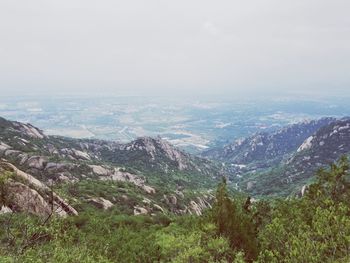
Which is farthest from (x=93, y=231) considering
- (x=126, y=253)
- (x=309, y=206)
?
(x=309, y=206)

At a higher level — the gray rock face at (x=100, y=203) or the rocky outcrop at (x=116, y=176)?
the gray rock face at (x=100, y=203)

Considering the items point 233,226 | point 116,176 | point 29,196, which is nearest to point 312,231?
point 233,226

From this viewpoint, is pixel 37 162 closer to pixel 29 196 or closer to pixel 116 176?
pixel 116 176

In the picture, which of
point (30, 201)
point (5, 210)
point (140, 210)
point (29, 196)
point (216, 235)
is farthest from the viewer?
point (140, 210)

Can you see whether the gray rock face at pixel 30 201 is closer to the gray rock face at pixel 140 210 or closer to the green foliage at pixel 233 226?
the green foliage at pixel 233 226

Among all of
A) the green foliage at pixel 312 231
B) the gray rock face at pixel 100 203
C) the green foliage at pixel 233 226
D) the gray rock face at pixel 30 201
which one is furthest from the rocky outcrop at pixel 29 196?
the green foliage at pixel 312 231

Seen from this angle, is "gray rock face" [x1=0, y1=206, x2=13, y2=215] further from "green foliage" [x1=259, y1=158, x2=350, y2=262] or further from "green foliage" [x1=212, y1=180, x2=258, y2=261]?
"green foliage" [x1=259, y1=158, x2=350, y2=262]

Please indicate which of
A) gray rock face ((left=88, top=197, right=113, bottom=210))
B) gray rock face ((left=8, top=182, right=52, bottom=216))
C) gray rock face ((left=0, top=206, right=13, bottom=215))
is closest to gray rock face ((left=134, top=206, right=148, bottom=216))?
gray rock face ((left=88, top=197, right=113, bottom=210))

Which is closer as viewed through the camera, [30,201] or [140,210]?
[30,201]
